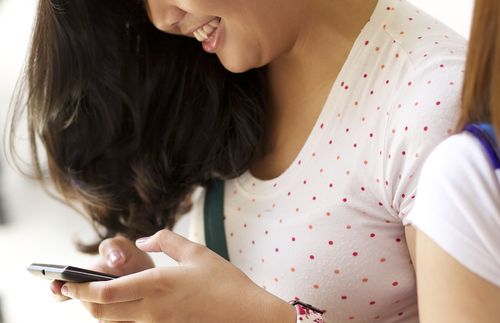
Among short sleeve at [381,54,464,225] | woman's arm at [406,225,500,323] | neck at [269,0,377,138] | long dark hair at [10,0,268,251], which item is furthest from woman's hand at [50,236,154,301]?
woman's arm at [406,225,500,323]

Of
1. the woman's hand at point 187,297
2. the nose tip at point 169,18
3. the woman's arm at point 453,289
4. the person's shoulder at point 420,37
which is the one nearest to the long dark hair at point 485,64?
the woman's arm at point 453,289

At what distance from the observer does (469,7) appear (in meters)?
1.47

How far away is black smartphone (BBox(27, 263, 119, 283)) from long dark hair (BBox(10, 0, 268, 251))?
34cm

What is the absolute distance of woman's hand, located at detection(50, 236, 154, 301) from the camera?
46.8 inches

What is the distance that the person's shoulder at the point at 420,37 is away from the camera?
985 mm

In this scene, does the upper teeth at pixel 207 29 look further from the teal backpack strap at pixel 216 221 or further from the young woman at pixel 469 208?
the young woman at pixel 469 208

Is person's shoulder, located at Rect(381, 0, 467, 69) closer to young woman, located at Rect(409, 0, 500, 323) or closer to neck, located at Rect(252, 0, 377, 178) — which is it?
neck, located at Rect(252, 0, 377, 178)

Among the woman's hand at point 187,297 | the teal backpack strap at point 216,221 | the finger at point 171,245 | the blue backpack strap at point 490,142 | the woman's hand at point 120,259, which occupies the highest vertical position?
the blue backpack strap at point 490,142

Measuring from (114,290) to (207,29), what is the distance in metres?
0.38

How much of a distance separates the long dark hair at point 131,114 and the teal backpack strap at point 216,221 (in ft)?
0.10

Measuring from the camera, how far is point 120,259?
3.91 ft

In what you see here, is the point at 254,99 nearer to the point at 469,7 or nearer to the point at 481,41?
the point at 469,7

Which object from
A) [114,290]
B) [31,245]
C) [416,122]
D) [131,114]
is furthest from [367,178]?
[31,245]

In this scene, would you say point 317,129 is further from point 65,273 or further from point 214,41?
point 65,273
